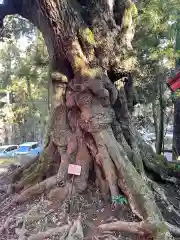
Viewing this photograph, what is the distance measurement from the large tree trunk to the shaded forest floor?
208mm

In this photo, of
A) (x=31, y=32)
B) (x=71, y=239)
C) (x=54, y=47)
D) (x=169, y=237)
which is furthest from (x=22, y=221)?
(x=31, y=32)

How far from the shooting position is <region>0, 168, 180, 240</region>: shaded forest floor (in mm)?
5227

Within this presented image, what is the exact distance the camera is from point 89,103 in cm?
599

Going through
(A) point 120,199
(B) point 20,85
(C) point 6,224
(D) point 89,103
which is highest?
(B) point 20,85

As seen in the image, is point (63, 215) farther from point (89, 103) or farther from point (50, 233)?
point (89, 103)

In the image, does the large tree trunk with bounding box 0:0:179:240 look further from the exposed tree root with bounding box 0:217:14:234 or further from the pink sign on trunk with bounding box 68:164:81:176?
the exposed tree root with bounding box 0:217:14:234

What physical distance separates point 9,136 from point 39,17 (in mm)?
26589

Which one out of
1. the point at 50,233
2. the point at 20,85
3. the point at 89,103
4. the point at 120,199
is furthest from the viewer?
the point at 20,85

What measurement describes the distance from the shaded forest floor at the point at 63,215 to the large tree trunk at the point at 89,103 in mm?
208

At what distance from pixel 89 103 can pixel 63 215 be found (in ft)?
6.38

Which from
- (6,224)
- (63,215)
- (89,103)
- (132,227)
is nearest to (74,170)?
(63,215)

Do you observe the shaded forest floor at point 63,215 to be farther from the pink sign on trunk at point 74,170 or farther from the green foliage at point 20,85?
the green foliage at point 20,85

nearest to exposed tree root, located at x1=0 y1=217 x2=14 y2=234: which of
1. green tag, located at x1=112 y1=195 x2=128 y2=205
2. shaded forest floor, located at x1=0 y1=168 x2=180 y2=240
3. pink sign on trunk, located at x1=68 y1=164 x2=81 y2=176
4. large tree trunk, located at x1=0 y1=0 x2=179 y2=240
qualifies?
shaded forest floor, located at x1=0 y1=168 x2=180 y2=240

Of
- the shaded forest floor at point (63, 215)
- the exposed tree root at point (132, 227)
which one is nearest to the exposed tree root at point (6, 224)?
the shaded forest floor at point (63, 215)
